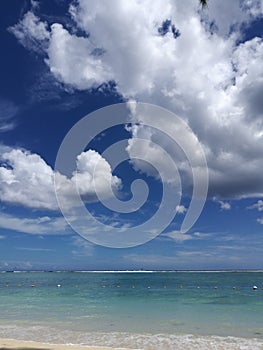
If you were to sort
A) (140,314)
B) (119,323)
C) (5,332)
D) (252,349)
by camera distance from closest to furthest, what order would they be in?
1. (252,349)
2. (5,332)
3. (119,323)
4. (140,314)

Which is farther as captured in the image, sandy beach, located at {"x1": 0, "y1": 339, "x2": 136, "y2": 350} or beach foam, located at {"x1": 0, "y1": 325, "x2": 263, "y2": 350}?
beach foam, located at {"x1": 0, "y1": 325, "x2": 263, "y2": 350}

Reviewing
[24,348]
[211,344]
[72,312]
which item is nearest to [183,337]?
[211,344]

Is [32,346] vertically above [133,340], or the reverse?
[133,340]

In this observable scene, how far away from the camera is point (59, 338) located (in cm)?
1688

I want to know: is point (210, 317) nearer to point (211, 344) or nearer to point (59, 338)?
point (211, 344)

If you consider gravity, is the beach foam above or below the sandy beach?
above

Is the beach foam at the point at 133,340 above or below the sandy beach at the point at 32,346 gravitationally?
above

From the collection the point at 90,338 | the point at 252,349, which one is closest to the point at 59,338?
the point at 90,338

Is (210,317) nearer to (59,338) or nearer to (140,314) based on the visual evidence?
(140,314)

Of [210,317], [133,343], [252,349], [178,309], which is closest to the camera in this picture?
[252,349]

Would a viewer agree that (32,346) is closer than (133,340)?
Yes

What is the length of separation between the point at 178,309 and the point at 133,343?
14.3 metres

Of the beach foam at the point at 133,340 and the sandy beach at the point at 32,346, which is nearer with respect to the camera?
the sandy beach at the point at 32,346

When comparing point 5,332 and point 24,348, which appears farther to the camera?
point 5,332
